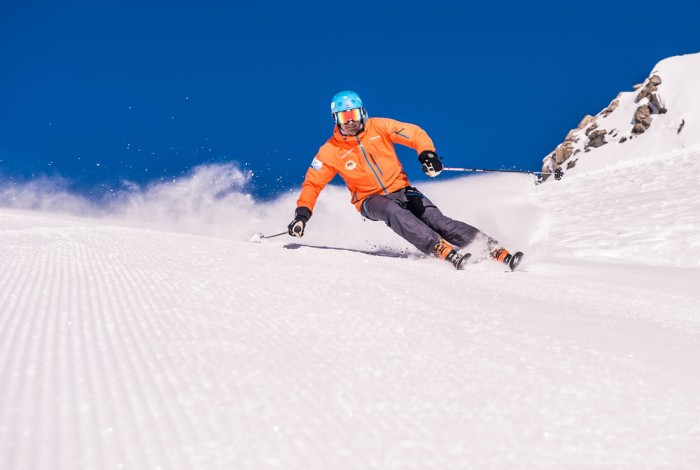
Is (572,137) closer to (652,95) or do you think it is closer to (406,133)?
(652,95)

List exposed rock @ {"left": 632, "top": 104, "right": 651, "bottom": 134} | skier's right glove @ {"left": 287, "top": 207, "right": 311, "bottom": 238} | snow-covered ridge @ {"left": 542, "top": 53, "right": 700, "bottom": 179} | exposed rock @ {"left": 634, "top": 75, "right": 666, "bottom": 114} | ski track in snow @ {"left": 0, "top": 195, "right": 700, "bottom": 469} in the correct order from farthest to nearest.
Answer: exposed rock @ {"left": 634, "top": 75, "right": 666, "bottom": 114} → exposed rock @ {"left": 632, "top": 104, "right": 651, "bottom": 134} → snow-covered ridge @ {"left": 542, "top": 53, "right": 700, "bottom": 179} → skier's right glove @ {"left": 287, "top": 207, "right": 311, "bottom": 238} → ski track in snow @ {"left": 0, "top": 195, "right": 700, "bottom": 469}

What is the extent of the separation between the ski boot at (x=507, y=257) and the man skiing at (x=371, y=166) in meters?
0.73

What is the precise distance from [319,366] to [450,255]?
3296 millimetres

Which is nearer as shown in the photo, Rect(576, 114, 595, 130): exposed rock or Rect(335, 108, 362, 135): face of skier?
Rect(335, 108, 362, 135): face of skier

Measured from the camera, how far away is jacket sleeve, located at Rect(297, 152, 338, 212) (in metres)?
5.95

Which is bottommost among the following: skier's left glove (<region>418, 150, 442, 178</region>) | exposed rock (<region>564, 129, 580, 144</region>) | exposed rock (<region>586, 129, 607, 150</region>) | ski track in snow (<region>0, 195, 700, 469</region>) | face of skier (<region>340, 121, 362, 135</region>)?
ski track in snow (<region>0, 195, 700, 469</region>)

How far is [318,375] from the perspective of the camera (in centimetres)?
144

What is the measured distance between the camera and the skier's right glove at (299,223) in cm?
541

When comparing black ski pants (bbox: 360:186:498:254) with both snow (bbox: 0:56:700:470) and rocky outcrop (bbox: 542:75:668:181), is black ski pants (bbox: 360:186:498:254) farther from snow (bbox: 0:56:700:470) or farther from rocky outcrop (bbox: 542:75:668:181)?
rocky outcrop (bbox: 542:75:668:181)

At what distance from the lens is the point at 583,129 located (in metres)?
67.4

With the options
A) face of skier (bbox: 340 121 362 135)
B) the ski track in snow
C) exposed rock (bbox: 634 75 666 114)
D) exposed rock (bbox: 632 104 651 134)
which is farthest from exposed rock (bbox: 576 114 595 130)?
the ski track in snow

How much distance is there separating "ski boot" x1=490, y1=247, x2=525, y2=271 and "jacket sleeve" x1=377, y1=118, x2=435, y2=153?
1601 mm

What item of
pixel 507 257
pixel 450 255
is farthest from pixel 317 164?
pixel 507 257

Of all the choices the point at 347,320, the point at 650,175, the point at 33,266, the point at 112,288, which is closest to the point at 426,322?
the point at 347,320
